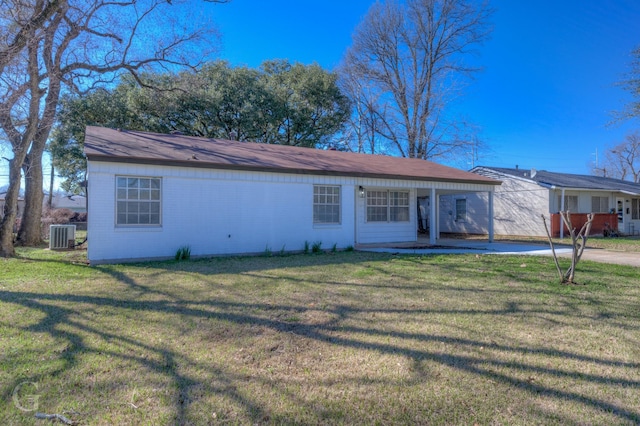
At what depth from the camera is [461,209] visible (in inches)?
868

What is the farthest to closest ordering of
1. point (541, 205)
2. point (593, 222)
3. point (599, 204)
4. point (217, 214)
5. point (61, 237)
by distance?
point (599, 204)
point (593, 222)
point (541, 205)
point (61, 237)
point (217, 214)

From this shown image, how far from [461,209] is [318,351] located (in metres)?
20.3

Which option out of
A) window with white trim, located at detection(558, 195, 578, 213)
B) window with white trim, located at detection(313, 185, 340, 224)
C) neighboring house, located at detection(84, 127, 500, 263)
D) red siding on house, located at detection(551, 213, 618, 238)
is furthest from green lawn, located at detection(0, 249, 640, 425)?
window with white trim, located at detection(558, 195, 578, 213)

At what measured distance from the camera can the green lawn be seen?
263 centimetres

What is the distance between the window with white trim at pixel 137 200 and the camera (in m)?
9.08

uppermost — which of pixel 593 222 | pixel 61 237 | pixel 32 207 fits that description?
pixel 32 207

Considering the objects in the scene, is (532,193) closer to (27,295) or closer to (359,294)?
(359,294)

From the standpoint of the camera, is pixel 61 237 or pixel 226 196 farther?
pixel 61 237

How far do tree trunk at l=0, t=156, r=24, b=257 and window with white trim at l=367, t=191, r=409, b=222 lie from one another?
11.0 meters

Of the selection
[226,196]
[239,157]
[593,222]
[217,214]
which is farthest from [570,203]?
[217,214]

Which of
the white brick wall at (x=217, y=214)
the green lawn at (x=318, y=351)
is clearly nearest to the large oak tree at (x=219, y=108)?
the white brick wall at (x=217, y=214)

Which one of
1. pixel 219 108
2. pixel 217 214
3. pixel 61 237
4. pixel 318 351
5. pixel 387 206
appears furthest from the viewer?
pixel 219 108

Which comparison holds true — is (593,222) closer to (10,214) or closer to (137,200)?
(137,200)

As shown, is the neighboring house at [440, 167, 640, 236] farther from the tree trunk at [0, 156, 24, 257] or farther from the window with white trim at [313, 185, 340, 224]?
the tree trunk at [0, 156, 24, 257]
